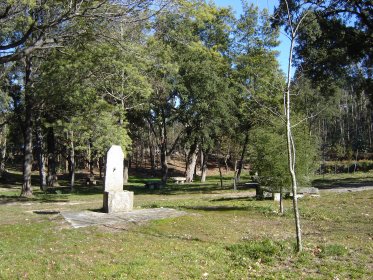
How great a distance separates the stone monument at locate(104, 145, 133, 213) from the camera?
1227 cm

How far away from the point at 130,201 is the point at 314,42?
1682 cm

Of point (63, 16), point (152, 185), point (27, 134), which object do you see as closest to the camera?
point (63, 16)

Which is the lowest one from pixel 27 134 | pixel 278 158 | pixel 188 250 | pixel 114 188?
pixel 188 250

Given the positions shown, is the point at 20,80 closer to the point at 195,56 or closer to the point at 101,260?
the point at 195,56

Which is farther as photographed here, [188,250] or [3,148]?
[3,148]

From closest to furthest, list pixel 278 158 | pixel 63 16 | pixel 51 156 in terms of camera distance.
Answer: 1. pixel 63 16
2. pixel 278 158
3. pixel 51 156

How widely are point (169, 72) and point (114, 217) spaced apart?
58.1ft

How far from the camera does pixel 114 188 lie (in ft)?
41.5

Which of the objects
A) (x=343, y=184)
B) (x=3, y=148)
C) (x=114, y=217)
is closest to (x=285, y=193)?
(x=114, y=217)

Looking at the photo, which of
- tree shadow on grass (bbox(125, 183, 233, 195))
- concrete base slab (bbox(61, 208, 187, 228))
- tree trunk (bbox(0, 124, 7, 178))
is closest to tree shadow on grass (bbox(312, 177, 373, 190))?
tree shadow on grass (bbox(125, 183, 233, 195))

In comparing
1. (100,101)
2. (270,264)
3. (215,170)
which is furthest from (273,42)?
(215,170)

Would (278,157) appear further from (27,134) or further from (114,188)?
(27,134)

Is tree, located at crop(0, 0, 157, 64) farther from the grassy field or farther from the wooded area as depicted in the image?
the grassy field

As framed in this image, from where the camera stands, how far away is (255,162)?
15.0 metres
